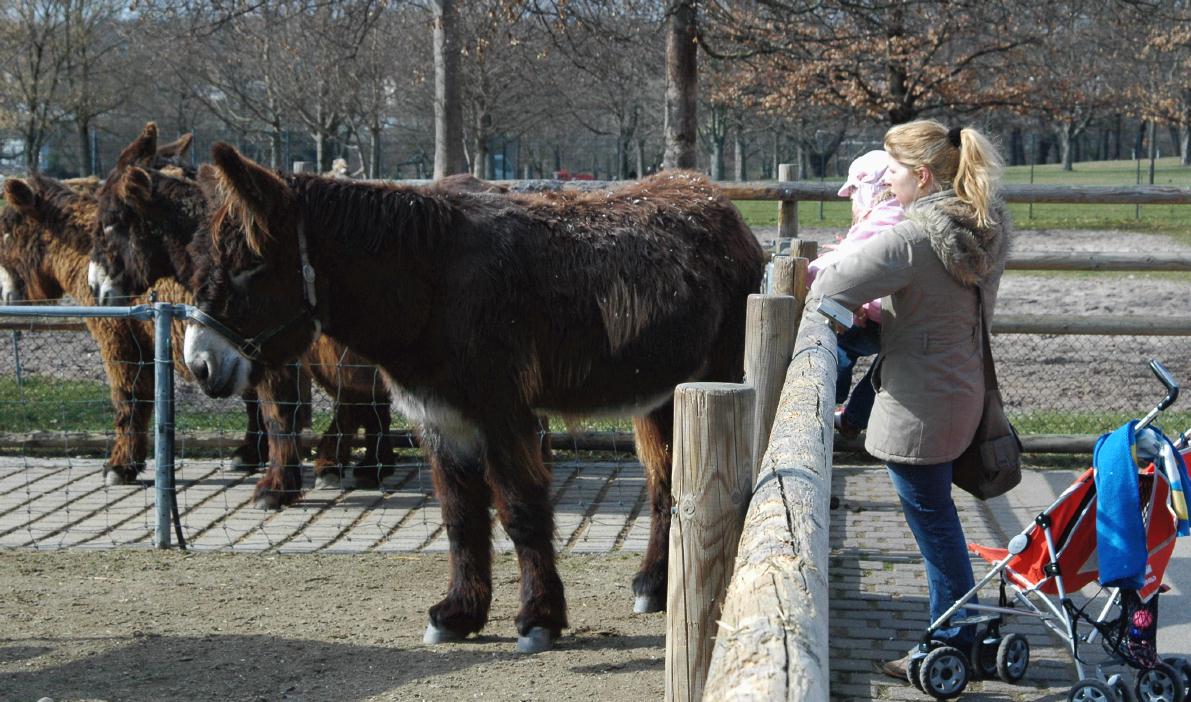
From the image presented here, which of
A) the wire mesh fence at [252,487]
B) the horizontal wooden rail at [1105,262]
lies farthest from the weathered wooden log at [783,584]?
the horizontal wooden rail at [1105,262]


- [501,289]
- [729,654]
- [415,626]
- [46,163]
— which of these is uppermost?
[46,163]

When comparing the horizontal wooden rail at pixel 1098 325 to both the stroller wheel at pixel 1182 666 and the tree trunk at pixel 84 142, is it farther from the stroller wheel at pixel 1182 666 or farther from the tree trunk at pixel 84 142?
the tree trunk at pixel 84 142

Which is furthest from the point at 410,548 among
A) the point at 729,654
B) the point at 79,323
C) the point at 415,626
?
the point at 729,654

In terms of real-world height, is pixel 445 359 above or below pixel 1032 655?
above

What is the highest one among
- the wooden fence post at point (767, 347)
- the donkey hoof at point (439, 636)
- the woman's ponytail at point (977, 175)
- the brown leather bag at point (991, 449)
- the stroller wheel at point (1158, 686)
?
the woman's ponytail at point (977, 175)

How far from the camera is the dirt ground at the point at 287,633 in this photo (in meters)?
4.56

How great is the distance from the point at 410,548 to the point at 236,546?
97 centimetres

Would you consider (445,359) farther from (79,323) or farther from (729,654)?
(79,323)

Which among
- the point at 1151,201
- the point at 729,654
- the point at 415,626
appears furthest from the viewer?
the point at 1151,201

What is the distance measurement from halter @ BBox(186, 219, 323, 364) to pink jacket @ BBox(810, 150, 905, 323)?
192 cm

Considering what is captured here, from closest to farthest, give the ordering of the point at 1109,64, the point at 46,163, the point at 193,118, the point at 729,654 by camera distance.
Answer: the point at 729,654, the point at 1109,64, the point at 193,118, the point at 46,163

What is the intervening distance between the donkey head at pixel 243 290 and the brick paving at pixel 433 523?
160 cm

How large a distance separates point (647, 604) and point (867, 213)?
Answer: 6.46ft

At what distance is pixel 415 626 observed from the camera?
5336 millimetres
